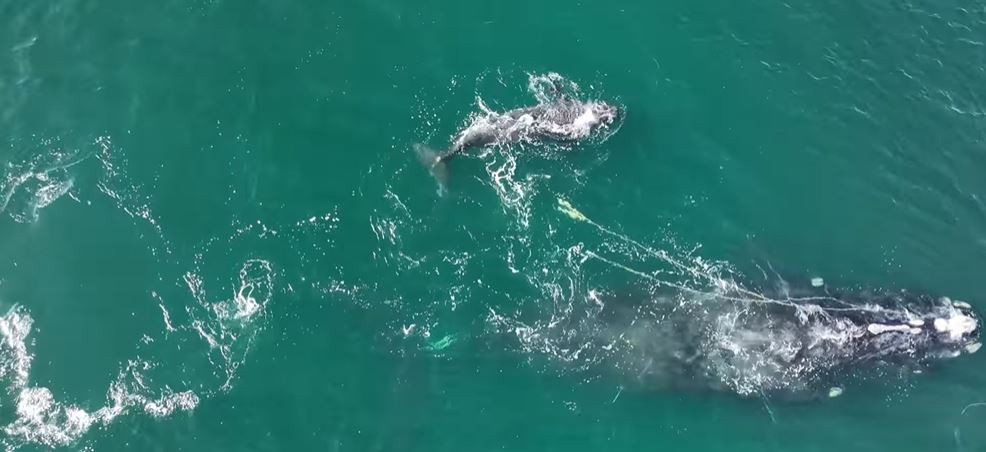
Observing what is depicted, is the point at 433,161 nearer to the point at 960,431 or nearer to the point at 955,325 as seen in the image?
the point at 955,325

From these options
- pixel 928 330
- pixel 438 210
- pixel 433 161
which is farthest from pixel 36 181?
pixel 928 330

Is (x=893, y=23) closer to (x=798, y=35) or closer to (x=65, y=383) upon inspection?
(x=798, y=35)

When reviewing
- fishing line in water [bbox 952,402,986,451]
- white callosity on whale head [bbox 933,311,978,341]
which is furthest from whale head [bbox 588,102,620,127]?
fishing line in water [bbox 952,402,986,451]

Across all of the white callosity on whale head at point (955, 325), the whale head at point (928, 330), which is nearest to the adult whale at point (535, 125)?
the whale head at point (928, 330)

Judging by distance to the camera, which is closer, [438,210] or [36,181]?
[438,210]

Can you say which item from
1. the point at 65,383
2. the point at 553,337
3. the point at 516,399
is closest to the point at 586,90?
the point at 553,337

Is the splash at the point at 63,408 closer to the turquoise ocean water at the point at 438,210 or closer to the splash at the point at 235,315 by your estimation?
the turquoise ocean water at the point at 438,210

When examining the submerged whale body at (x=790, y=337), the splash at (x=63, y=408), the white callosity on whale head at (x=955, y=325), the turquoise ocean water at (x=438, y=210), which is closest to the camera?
the splash at (x=63, y=408)

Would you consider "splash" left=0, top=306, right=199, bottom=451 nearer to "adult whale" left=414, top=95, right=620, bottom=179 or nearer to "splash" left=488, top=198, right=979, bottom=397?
"splash" left=488, top=198, right=979, bottom=397
